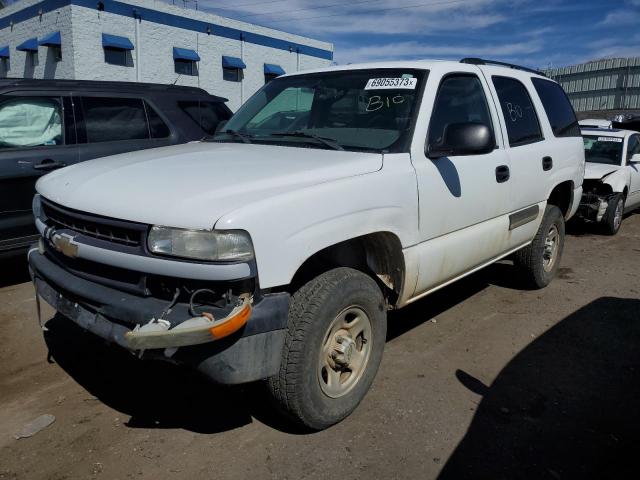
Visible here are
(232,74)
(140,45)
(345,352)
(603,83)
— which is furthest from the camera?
(603,83)

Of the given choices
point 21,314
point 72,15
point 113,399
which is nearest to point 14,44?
point 72,15

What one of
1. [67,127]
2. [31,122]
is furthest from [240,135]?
[31,122]

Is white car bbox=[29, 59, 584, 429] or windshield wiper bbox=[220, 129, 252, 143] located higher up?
windshield wiper bbox=[220, 129, 252, 143]

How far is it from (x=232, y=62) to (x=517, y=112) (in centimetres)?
1928

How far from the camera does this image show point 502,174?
3988mm

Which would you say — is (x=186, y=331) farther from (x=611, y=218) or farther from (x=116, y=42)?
(x=116, y=42)

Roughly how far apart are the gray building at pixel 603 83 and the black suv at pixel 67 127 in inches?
955

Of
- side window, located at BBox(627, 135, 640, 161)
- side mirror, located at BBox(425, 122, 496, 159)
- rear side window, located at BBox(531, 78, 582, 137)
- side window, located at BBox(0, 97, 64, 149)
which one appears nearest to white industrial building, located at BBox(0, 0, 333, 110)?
side window, located at BBox(0, 97, 64, 149)

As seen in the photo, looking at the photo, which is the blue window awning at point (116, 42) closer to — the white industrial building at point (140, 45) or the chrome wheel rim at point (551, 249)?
the white industrial building at point (140, 45)

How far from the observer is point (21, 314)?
14.9 ft

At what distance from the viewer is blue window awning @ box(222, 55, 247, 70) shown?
72.0 ft

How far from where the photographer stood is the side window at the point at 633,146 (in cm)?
881

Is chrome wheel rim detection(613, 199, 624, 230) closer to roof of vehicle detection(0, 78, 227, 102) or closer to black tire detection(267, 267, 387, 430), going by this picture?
roof of vehicle detection(0, 78, 227, 102)

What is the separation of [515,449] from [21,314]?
3905mm
